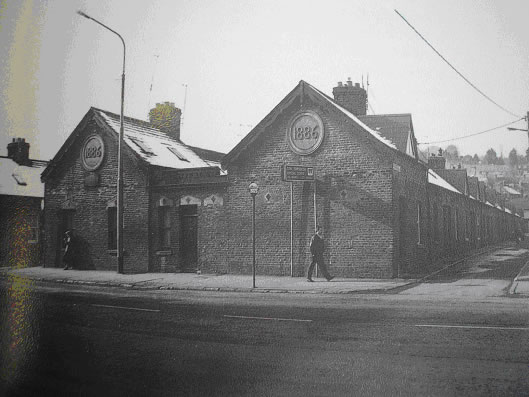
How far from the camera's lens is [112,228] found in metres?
23.9

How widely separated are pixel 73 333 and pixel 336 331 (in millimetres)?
4534

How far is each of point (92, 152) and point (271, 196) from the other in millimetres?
10060

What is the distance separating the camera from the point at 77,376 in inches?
238

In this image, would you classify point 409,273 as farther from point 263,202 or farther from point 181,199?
point 181,199

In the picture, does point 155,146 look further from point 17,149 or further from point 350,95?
point 17,149

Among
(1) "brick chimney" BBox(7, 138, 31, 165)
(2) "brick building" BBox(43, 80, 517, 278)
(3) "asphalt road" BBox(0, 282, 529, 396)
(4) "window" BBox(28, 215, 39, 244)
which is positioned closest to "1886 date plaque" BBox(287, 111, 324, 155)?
(2) "brick building" BBox(43, 80, 517, 278)

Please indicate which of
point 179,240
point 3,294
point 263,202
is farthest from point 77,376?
point 179,240

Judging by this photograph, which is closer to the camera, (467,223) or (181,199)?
(181,199)

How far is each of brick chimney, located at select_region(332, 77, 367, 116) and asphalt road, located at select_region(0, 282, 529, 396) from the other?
528 inches

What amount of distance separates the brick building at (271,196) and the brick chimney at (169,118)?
321cm

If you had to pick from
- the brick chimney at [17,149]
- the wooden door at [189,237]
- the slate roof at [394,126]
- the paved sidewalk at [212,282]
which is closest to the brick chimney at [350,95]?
the slate roof at [394,126]

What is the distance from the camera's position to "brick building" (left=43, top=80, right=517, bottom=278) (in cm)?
1858

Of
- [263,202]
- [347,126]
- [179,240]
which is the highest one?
[347,126]

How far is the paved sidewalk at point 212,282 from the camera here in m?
15.6
